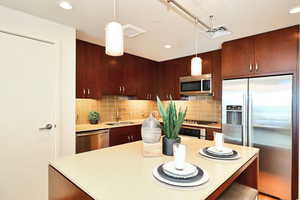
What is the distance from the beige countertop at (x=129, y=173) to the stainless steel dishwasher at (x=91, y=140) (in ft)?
3.61

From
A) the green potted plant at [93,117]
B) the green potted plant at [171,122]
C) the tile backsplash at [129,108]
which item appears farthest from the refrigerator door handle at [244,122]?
the green potted plant at [93,117]

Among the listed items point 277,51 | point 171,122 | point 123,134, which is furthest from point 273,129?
point 123,134

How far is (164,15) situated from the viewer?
1843mm

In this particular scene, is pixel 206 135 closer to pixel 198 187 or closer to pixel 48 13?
pixel 198 187

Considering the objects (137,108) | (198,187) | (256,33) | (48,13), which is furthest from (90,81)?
(256,33)

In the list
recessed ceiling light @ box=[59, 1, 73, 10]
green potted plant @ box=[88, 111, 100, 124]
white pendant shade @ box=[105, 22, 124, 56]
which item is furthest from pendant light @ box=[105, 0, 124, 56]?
green potted plant @ box=[88, 111, 100, 124]

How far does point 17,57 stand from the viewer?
183 centimetres

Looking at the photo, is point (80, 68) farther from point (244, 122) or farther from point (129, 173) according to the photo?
point (244, 122)

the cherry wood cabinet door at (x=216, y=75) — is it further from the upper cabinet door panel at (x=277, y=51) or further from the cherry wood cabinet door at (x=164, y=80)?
the cherry wood cabinet door at (x=164, y=80)

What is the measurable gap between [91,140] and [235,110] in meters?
2.22

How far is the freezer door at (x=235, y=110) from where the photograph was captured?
243 centimetres

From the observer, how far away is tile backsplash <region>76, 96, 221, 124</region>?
3007mm

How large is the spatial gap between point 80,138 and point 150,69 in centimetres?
219

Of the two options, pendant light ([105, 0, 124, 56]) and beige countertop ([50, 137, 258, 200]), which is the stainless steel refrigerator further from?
pendant light ([105, 0, 124, 56])
